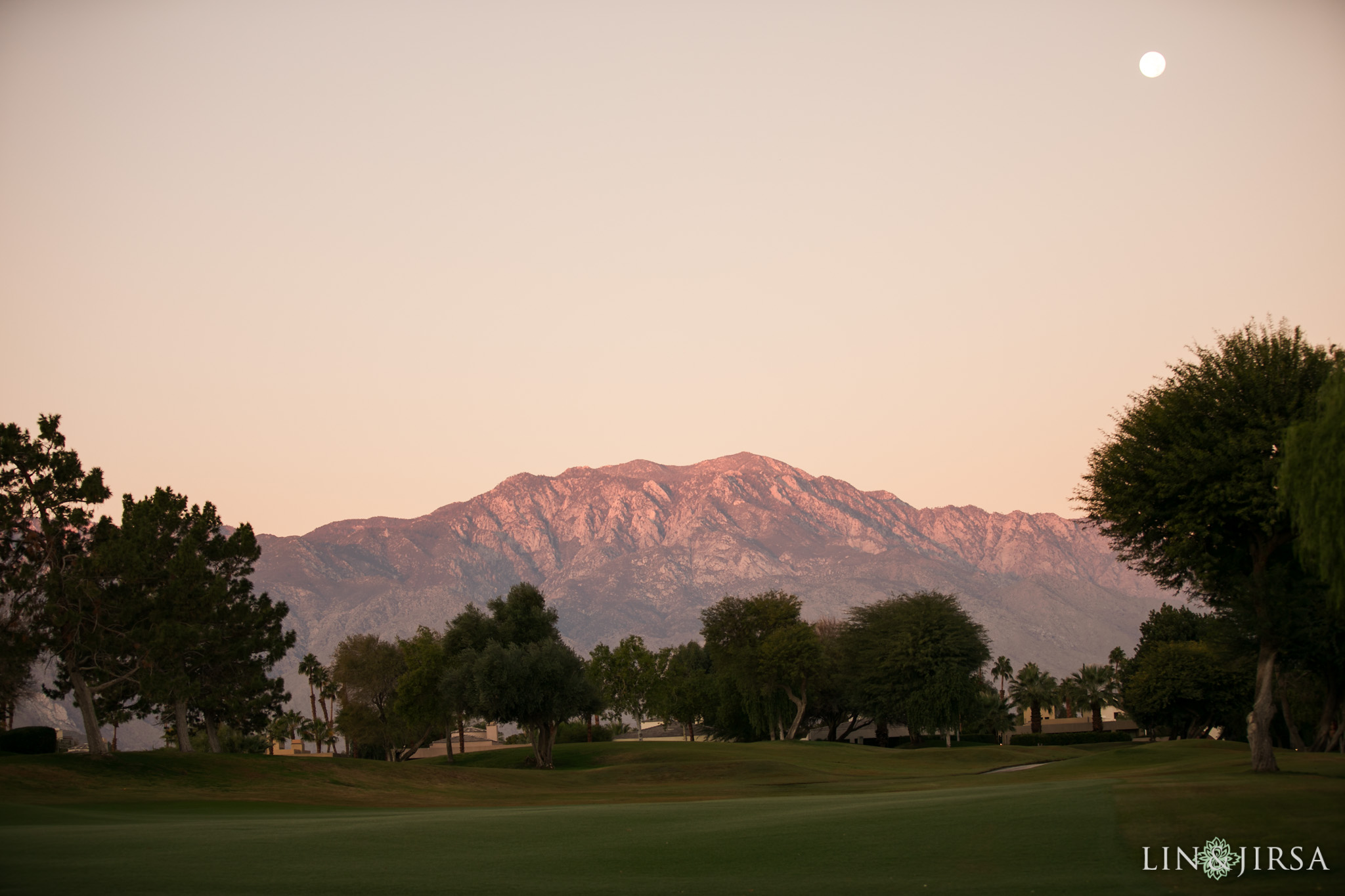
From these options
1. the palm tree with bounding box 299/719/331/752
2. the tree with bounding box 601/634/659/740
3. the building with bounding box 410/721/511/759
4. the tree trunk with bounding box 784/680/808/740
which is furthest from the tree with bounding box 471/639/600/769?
the palm tree with bounding box 299/719/331/752

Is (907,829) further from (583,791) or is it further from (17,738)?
(17,738)

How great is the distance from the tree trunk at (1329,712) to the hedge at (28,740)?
213 ft

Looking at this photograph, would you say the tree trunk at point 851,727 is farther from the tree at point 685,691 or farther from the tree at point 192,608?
the tree at point 192,608

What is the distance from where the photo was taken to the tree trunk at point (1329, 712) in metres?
44.8

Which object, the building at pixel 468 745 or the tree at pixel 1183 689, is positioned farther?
the building at pixel 468 745

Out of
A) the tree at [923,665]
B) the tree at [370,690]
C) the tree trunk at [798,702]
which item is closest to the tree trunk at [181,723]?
the tree at [370,690]

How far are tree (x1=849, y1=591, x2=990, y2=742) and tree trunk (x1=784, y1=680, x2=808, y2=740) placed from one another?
5.24 metres

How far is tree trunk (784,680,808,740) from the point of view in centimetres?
9181

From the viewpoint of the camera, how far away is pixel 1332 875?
14125mm

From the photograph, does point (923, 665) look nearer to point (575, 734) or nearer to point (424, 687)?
point (575, 734)

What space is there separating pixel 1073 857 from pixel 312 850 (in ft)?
48.0

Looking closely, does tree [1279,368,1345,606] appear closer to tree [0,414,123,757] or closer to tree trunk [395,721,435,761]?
tree [0,414,123,757]

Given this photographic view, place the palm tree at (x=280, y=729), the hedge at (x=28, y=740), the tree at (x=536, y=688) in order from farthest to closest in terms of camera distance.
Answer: the palm tree at (x=280, y=729) → the tree at (x=536, y=688) → the hedge at (x=28, y=740)

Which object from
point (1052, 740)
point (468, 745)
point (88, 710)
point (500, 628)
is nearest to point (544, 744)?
point (500, 628)
